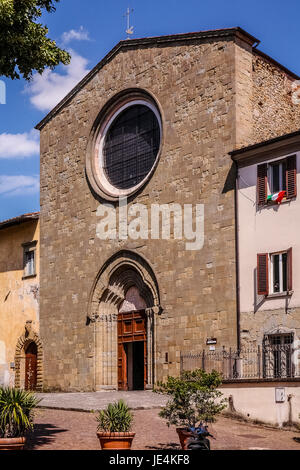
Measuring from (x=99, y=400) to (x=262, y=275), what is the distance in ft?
21.8

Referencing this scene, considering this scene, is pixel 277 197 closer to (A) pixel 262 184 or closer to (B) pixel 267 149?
(A) pixel 262 184

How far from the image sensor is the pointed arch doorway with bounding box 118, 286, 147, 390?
28344 millimetres

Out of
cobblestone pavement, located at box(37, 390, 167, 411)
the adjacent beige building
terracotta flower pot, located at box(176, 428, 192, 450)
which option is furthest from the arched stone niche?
terracotta flower pot, located at box(176, 428, 192, 450)

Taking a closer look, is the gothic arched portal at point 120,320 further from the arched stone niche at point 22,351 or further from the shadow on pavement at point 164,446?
the shadow on pavement at point 164,446

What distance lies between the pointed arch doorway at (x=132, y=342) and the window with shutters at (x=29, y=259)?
5822mm

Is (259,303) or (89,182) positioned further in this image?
(89,182)

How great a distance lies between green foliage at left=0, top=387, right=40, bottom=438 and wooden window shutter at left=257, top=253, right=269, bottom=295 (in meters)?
10.2

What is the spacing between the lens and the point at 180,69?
2747 centimetres

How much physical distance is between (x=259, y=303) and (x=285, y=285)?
106cm

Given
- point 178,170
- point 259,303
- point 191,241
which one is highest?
point 178,170

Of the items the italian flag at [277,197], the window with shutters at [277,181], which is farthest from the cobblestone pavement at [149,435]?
the window with shutters at [277,181]
